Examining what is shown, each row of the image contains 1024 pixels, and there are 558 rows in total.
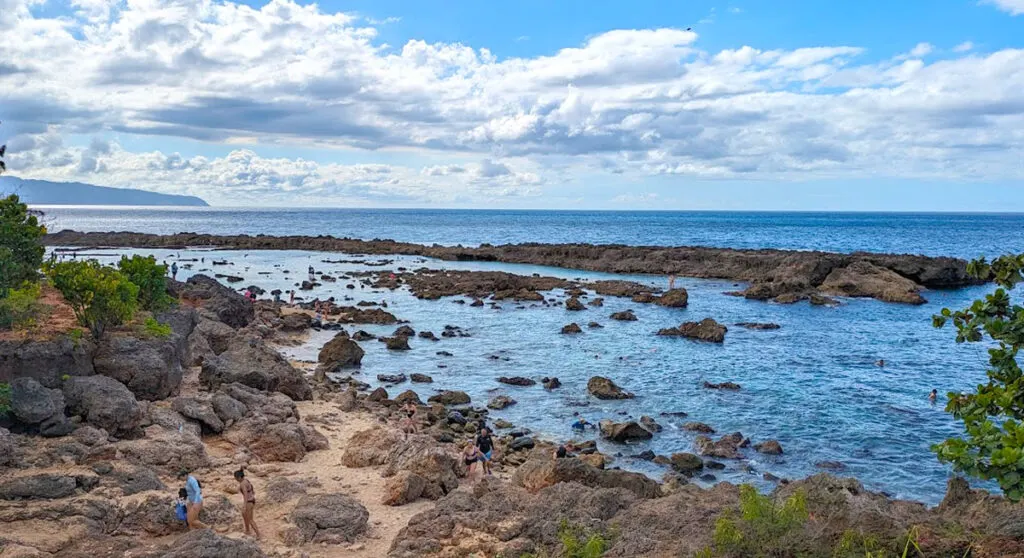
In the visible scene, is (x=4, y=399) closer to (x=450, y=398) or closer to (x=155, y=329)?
(x=155, y=329)

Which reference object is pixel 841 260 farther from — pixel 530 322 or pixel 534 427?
pixel 534 427

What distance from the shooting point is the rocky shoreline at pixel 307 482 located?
12.2m

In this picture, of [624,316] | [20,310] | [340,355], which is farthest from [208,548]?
[624,316]

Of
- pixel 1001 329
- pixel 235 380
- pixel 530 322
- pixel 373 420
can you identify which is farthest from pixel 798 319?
pixel 1001 329

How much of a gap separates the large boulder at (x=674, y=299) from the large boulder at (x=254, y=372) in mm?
31945

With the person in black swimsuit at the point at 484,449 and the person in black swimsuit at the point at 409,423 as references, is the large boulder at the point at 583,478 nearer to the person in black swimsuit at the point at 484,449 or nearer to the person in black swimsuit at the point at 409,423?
the person in black swimsuit at the point at 484,449

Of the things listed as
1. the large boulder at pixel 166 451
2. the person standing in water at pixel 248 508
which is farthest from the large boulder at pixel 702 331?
the person standing in water at pixel 248 508

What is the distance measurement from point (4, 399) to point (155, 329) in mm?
7479

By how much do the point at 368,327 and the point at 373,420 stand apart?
1977 centimetres

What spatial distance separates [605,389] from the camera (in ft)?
94.3

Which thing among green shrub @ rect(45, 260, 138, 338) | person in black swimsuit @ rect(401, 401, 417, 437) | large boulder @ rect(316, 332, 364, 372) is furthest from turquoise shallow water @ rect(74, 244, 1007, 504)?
green shrub @ rect(45, 260, 138, 338)

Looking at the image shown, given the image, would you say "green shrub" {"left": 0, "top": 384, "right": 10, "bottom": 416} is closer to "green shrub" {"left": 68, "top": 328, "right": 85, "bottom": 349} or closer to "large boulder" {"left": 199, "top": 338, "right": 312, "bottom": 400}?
"green shrub" {"left": 68, "top": 328, "right": 85, "bottom": 349}

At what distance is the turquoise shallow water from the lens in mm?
23188

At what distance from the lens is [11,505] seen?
1338cm
